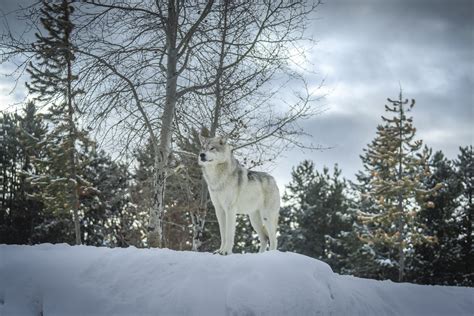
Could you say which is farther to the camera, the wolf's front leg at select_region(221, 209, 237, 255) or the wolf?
the wolf

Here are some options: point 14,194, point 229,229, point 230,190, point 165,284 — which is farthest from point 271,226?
point 14,194

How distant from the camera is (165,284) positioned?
594cm

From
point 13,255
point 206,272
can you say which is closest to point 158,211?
point 13,255

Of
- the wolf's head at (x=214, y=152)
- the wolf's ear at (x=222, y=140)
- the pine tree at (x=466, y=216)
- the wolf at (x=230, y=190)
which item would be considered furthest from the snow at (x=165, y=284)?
the pine tree at (x=466, y=216)

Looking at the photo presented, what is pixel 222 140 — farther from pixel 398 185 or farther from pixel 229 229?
pixel 398 185

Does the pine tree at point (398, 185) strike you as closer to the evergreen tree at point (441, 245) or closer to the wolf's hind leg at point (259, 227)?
the evergreen tree at point (441, 245)

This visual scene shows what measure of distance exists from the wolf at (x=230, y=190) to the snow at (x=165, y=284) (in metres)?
1.38

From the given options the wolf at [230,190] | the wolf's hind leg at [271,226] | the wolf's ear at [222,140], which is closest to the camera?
the wolf at [230,190]

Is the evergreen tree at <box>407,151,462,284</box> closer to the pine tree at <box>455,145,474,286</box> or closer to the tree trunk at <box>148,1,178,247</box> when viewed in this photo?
the pine tree at <box>455,145,474,286</box>

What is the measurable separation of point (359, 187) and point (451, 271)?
9.09m

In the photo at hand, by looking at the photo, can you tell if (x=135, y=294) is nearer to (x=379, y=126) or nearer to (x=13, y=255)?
(x=13, y=255)

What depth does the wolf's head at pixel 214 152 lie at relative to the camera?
7873mm

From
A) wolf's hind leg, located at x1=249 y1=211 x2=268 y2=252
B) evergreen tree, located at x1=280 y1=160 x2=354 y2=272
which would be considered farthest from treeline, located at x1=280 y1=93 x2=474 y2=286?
wolf's hind leg, located at x1=249 y1=211 x2=268 y2=252

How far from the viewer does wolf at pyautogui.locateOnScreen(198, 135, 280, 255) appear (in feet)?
26.2
